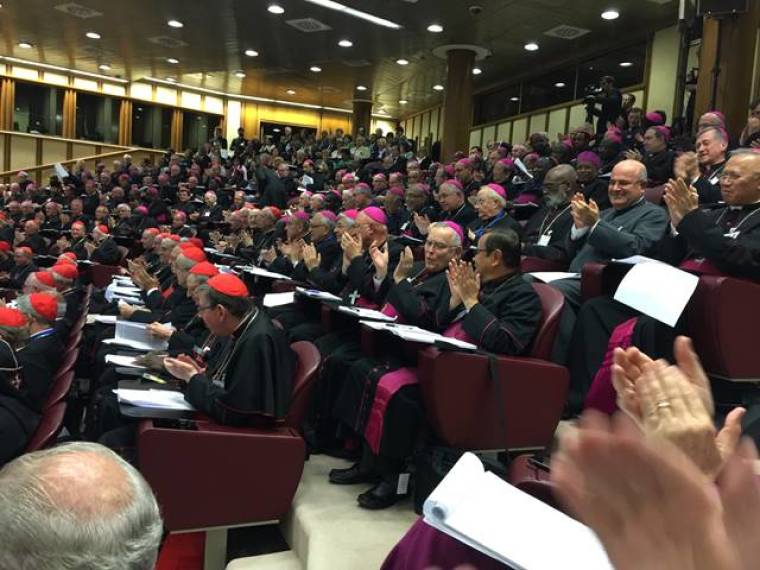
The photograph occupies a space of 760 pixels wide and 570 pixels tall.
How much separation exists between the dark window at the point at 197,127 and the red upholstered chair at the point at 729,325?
65.0 ft

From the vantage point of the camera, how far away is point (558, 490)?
0.51 m

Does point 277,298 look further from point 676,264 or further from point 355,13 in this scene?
point 355,13

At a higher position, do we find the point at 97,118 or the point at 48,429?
the point at 97,118

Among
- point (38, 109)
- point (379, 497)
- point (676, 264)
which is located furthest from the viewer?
point (38, 109)

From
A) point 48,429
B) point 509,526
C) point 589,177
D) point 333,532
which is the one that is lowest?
point 333,532

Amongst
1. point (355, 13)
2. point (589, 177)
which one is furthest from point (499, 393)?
point (355, 13)

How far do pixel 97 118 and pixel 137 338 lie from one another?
17.3 metres

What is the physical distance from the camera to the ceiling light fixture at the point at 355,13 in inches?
412

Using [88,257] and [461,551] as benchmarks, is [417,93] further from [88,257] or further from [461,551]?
[461,551]

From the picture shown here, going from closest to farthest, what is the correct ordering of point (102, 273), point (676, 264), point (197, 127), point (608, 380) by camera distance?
1. point (608, 380)
2. point (676, 264)
3. point (102, 273)
4. point (197, 127)

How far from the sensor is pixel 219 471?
2.48 m

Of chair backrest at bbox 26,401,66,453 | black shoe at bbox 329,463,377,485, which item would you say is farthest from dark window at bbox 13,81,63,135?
black shoe at bbox 329,463,377,485

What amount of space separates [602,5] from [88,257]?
824 centimetres

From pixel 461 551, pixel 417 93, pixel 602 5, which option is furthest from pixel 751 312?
pixel 417 93
